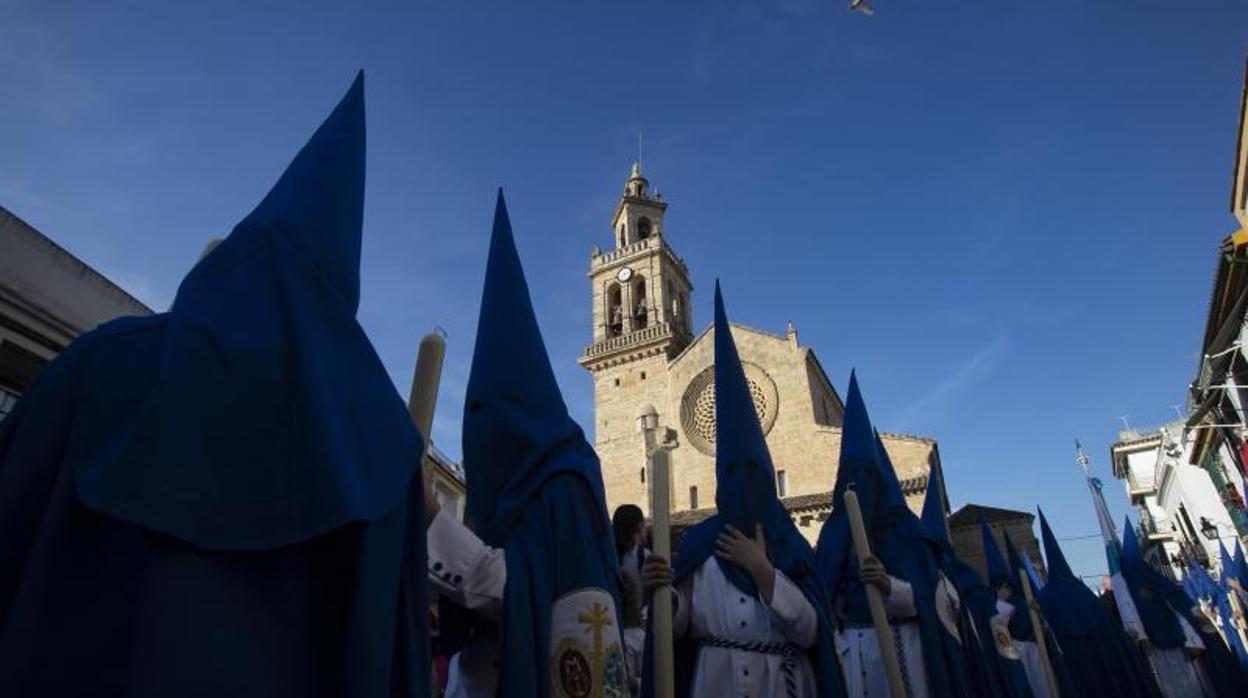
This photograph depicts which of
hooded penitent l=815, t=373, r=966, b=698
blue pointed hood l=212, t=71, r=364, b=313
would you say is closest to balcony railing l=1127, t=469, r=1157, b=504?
hooded penitent l=815, t=373, r=966, b=698

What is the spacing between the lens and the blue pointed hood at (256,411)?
103 cm

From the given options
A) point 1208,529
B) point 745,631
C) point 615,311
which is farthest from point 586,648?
point 1208,529

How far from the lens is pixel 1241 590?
16484 millimetres

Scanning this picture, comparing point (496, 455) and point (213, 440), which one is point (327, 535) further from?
point (496, 455)

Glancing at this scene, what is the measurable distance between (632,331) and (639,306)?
156 centimetres

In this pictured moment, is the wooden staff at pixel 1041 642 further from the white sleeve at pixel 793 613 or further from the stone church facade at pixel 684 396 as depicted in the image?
the stone church facade at pixel 684 396

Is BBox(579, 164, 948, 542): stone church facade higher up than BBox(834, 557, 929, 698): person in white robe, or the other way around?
BBox(579, 164, 948, 542): stone church facade

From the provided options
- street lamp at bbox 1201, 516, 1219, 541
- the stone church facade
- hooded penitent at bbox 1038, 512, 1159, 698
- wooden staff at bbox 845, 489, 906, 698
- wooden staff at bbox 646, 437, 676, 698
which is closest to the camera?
wooden staff at bbox 646, 437, 676, 698

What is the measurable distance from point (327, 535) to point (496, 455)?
1250 millimetres

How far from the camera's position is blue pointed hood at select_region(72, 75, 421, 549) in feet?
3.38

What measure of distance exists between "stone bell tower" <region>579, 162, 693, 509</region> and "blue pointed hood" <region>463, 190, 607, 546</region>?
2293 cm

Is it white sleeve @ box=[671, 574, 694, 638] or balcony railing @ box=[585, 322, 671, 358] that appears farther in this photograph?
balcony railing @ box=[585, 322, 671, 358]

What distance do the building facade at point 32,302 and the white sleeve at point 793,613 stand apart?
7571mm

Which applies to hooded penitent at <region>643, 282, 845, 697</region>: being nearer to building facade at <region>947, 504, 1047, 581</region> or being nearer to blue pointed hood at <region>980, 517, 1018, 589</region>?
blue pointed hood at <region>980, 517, 1018, 589</region>
